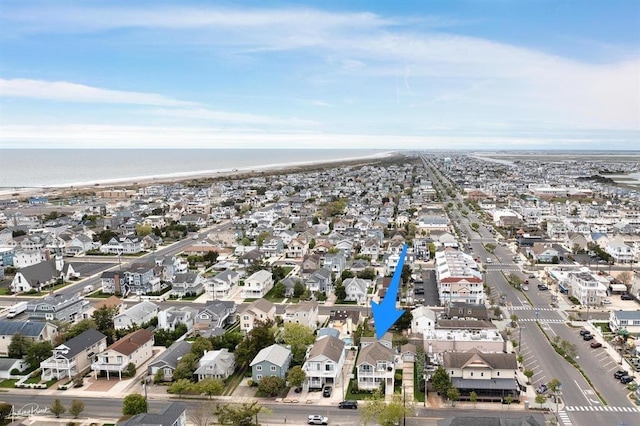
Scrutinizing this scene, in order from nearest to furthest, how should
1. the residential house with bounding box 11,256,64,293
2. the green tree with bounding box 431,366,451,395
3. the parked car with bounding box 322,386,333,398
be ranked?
the green tree with bounding box 431,366,451,395, the parked car with bounding box 322,386,333,398, the residential house with bounding box 11,256,64,293

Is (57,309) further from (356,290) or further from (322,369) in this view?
(356,290)

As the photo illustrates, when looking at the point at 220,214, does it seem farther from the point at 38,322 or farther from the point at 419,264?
the point at 38,322

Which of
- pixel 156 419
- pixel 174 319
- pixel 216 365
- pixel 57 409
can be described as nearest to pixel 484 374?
pixel 216 365

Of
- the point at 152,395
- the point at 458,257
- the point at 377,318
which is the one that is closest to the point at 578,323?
the point at 458,257

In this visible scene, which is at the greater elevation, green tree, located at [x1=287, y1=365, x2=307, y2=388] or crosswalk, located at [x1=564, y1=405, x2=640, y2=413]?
green tree, located at [x1=287, y1=365, x2=307, y2=388]

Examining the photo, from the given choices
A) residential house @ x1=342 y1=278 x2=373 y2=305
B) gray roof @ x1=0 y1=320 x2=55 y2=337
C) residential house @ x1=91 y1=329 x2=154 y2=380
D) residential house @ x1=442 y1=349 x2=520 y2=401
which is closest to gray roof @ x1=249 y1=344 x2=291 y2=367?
residential house @ x1=91 y1=329 x2=154 y2=380

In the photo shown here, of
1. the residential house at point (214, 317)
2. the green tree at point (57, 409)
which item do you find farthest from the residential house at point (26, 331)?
the residential house at point (214, 317)

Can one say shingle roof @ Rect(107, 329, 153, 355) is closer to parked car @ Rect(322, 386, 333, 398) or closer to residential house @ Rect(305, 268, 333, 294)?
parked car @ Rect(322, 386, 333, 398)
